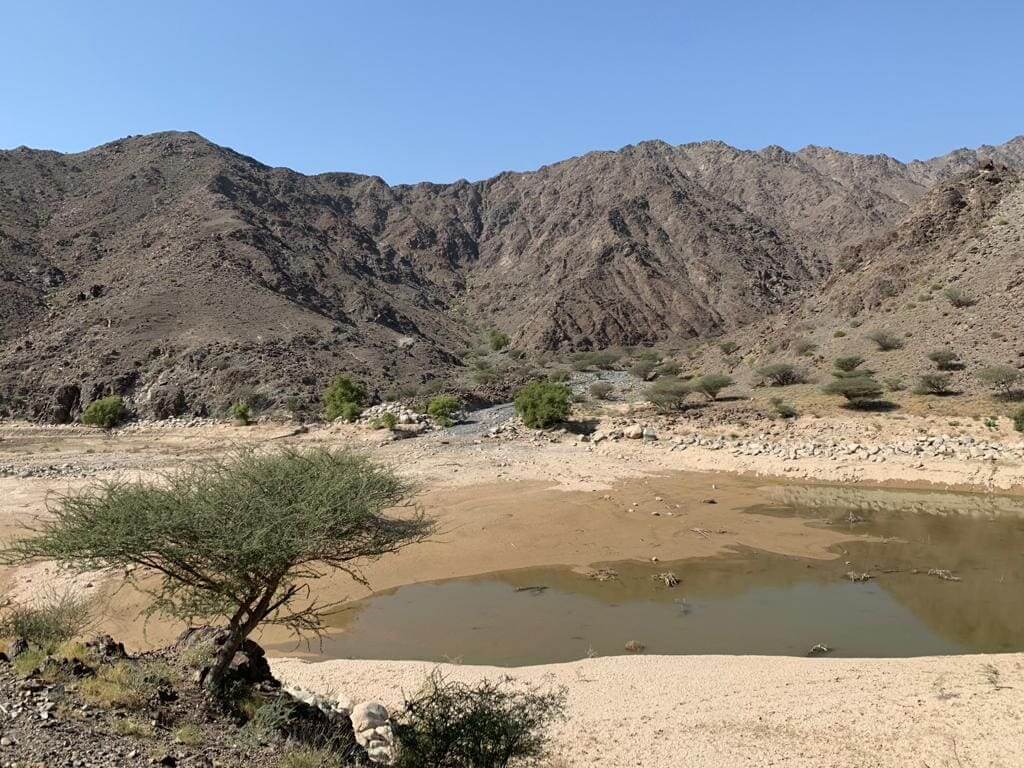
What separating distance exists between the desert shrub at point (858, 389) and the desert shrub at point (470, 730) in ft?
91.9

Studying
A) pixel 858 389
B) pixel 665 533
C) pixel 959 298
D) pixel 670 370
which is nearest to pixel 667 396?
pixel 858 389

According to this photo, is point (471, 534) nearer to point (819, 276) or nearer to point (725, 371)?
point (725, 371)

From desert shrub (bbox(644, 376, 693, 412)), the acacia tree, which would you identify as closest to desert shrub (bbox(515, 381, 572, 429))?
desert shrub (bbox(644, 376, 693, 412))

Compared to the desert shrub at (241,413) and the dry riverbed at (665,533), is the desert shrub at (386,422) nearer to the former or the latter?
the dry riverbed at (665,533)

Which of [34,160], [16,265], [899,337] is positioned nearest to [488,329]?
[16,265]

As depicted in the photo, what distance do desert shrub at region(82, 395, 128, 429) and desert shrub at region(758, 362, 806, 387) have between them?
44.5m

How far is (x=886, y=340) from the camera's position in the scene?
121 feet

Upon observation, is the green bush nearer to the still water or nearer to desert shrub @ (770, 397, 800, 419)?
the still water

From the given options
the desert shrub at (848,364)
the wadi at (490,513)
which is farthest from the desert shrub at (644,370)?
the desert shrub at (848,364)

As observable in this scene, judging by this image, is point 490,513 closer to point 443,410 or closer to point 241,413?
point 443,410

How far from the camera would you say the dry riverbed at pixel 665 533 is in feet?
25.4

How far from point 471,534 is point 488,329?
247 feet

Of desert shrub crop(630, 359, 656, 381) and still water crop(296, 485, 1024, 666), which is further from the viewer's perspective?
desert shrub crop(630, 359, 656, 381)

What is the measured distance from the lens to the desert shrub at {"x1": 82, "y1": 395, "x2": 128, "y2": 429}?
43875 mm
